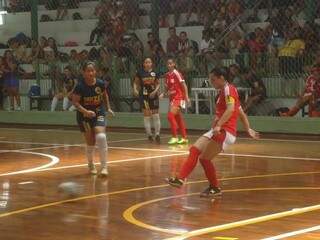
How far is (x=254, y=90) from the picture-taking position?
19.0m

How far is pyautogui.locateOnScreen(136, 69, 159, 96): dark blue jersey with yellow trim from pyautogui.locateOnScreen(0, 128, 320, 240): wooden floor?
6.40 ft

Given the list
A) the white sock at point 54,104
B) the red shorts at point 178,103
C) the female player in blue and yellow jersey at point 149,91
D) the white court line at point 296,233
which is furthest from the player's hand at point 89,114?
the white sock at point 54,104

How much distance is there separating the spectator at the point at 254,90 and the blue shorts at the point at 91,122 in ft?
25.8

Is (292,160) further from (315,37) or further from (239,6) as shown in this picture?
(239,6)

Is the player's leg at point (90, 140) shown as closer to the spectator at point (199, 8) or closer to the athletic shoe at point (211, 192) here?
the athletic shoe at point (211, 192)

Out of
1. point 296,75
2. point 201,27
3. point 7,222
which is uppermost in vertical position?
point 201,27

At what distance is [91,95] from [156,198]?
113 inches

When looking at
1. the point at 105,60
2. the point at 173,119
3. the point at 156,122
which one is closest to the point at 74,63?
the point at 105,60

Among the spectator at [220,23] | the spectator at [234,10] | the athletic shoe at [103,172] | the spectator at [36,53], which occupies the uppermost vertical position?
the spectator at [234,10]

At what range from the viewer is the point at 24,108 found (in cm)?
2455

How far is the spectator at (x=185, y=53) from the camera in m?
20.4

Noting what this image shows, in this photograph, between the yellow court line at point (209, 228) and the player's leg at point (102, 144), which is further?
the player's leg at point (102, 144)

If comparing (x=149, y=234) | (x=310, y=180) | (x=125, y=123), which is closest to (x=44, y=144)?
(x=125, y=123)

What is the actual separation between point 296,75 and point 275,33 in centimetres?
155
